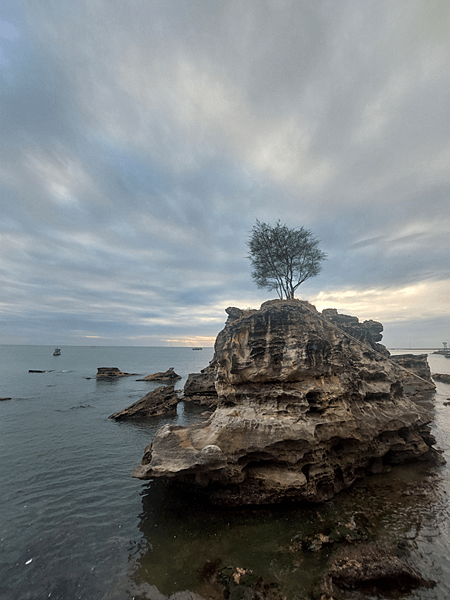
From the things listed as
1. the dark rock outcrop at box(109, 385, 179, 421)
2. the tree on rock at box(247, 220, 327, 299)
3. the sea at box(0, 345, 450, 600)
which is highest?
the tree on rock at box(247, 220, 327, 299)

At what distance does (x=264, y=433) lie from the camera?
1095 centimetres

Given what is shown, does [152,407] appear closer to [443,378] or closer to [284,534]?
[284,534]

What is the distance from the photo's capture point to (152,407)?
93.0 ft

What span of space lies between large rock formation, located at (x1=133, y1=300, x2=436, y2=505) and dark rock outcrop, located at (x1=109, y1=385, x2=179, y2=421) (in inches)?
590

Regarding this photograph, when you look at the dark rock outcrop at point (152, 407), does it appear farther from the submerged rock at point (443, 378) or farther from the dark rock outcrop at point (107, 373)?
the submerged rock at point (443, 378)

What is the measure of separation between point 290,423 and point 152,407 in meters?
21.8

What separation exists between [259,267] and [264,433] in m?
17.4

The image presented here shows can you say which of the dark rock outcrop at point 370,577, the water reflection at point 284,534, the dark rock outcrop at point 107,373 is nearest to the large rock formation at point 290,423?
the water reflection at point 284,534

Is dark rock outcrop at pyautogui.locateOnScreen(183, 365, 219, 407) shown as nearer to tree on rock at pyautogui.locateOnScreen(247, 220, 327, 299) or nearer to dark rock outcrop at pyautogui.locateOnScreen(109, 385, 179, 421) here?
dark rock outcrop at pyautogui.locateOnScreen(109, 385, 179, 421)

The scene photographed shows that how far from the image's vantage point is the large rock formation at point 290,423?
33.4 feet

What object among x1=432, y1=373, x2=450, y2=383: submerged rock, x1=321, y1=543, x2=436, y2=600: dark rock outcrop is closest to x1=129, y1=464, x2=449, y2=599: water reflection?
x1=321, y1=543, x2=436, y2=600: dark rock outcrop

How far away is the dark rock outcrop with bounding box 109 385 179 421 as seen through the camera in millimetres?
26000

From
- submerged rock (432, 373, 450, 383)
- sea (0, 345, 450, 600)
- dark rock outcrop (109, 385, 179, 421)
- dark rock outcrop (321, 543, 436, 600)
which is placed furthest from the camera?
submerged rock (432, 373, 450, 383)

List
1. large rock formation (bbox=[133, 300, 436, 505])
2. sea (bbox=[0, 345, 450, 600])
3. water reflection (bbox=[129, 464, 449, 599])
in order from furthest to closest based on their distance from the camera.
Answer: large rock formation (bbox=[133, 300, 436, 505]), water reflection (bbox=[129, 464, 449, 599]), sea (bbox=[0, 345, 450, 600])
